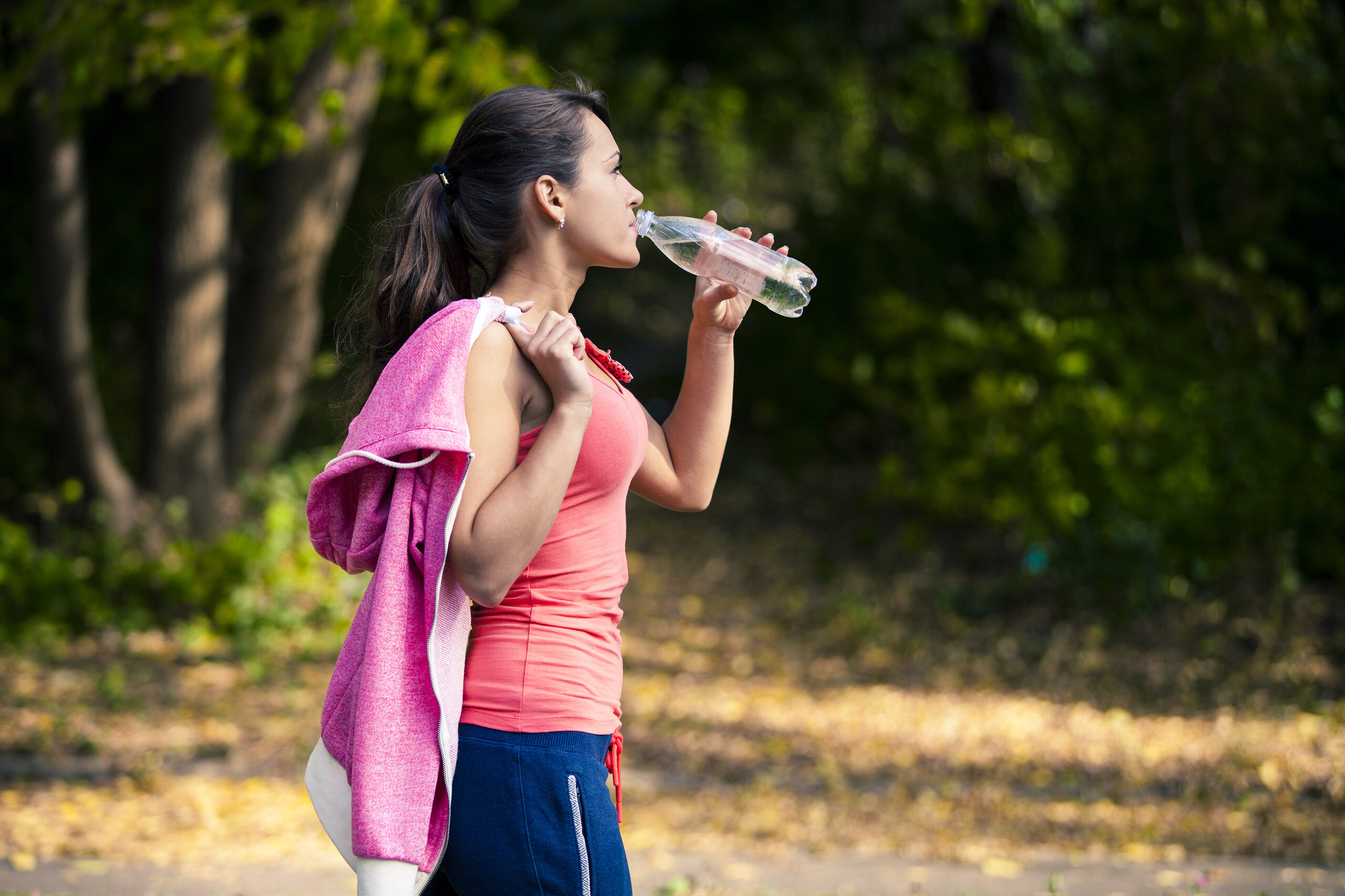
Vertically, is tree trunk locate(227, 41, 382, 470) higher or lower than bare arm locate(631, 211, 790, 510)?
higher

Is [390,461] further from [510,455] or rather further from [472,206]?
[472,206]

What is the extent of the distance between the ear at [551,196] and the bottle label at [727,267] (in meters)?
0.38

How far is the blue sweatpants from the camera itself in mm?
1738

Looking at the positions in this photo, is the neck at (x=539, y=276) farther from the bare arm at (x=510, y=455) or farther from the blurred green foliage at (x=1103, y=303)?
the blurred green foliage at (x=1103, y=303)

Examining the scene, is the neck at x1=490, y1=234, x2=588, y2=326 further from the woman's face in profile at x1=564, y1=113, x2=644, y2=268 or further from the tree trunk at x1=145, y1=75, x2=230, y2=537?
the tree trunk at x1=145, y1=75, x2=230, y2=537

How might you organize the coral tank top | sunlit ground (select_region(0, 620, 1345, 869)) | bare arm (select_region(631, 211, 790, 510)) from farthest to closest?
1. sunlit ground (select_region(0, 620, 1345, 869))
2. bare arm (select_region(631, 211, 790, 510))
3. the coral tank top

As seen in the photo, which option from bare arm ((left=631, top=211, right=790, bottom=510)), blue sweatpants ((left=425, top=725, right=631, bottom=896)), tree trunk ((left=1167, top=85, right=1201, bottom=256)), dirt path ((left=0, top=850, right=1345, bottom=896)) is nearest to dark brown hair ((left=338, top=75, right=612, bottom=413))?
bare arm ((left=631, top=211, right=790, bottom=510))

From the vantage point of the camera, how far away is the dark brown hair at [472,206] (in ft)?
6.34

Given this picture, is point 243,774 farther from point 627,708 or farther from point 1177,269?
point 1177,269

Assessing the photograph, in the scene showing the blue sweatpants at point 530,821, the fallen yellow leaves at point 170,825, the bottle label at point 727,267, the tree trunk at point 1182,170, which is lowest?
the fallen yellow leaves at point 170,825

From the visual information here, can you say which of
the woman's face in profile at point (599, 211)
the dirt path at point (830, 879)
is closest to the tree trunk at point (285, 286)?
the dirt path at point (830, 879)

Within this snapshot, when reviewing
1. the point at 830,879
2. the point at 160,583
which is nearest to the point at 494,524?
the point at 830,879

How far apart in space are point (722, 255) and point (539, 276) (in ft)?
1.42

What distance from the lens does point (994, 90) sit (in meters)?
8.66
